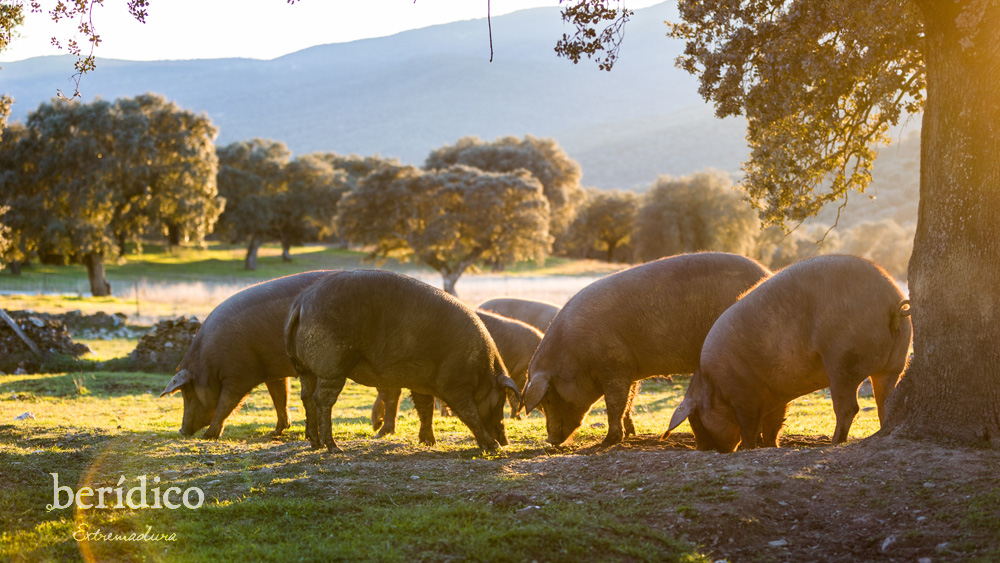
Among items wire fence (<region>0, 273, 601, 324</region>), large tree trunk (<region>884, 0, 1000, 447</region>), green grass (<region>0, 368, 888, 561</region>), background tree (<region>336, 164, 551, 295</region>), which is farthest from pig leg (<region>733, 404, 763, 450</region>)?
background tree (<region>336, 164, 551, 295</region>)

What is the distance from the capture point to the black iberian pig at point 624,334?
32.9ft

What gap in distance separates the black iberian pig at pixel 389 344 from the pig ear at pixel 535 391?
0.85 feet

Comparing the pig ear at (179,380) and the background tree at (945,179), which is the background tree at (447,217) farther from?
the background tree at (945,179)

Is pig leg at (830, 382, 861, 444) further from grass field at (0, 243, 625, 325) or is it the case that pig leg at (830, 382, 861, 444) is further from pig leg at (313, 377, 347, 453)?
grass field at (0, 243, 625, 325)

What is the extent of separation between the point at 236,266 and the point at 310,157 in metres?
17.0

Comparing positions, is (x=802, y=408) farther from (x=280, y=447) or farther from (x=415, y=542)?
(x=415, y=542)

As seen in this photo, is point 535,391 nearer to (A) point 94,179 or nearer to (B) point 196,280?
(A) point 94,179

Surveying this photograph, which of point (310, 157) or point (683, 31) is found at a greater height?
point (310, 157)

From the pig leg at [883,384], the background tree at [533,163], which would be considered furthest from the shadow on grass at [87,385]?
the background tree at [533,163]

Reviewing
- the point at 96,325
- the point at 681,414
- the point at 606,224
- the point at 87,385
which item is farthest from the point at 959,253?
the point at 606,224

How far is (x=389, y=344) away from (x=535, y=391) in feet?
6.63

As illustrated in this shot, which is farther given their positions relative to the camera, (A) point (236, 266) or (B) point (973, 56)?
(A) point (236, 266)

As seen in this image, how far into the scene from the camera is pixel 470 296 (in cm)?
4319

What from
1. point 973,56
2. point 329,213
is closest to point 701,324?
point 973,56
